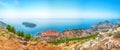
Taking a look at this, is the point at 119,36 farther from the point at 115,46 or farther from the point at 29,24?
the point at 29,24

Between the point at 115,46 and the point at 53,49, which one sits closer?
the point at 115,46

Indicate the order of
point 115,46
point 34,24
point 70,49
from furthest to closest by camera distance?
1. point 34,24
2. point 70,49
3. point 115,46

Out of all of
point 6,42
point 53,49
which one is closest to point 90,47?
point 53,49

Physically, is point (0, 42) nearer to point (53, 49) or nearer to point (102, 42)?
point (53, 49)

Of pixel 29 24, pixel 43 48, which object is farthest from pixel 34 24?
pixel 43 48

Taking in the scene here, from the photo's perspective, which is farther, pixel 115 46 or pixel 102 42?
pixel 102 42

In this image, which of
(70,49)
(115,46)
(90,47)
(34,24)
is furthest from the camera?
(34,24)

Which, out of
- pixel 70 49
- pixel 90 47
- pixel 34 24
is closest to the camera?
pixel 90 47

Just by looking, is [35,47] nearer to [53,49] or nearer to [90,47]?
[53,49]
